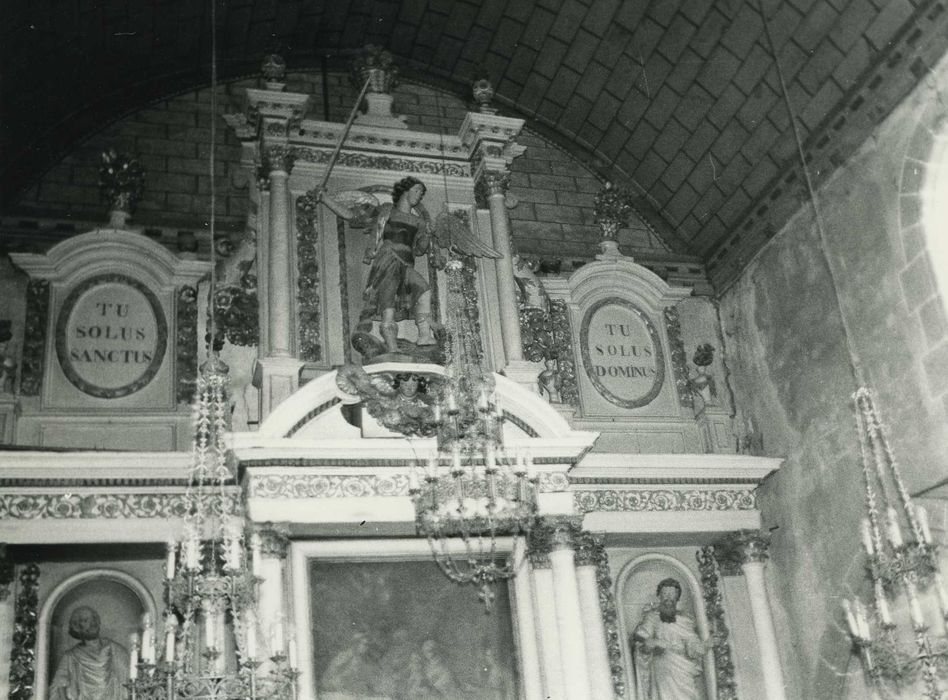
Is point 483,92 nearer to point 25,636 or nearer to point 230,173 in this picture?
point 230,173

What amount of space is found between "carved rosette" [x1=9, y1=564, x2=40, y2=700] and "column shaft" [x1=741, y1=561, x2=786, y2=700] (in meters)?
6.27

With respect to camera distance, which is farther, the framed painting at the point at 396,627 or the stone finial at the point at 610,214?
the stone finial at the point at 610,214

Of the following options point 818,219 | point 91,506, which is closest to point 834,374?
point 818,219

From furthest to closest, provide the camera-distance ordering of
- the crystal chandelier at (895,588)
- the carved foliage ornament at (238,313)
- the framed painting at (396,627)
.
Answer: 1. the carved foliage ornament at (238,313)
2. the framed painting at (396,627)
3. the crystal chandelier at (895,588)

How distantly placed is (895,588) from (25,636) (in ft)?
23.2

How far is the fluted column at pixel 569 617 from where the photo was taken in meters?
9.45

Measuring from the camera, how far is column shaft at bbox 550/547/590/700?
31.0ft

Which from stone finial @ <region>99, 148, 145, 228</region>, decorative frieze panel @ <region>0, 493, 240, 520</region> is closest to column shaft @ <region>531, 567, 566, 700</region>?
decorative frieze panel @ <region>0, 493, 240, 520</region>

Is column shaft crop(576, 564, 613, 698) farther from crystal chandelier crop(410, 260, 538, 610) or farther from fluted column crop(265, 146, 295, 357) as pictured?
fluted column crop(265, 146, 295, 357)

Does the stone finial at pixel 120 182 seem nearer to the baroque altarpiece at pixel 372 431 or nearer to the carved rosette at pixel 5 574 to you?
the baroque altarpiece at pixel 372 431

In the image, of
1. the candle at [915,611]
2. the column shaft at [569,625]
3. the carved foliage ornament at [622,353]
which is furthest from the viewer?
the carved foliage ornament at [622,353]

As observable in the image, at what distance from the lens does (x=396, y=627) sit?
10.0 meters

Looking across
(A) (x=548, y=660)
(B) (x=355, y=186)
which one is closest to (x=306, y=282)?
(B) (x=355, y=186)

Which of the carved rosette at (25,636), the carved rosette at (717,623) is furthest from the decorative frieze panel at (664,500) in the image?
the carved rosette at (25,636)
